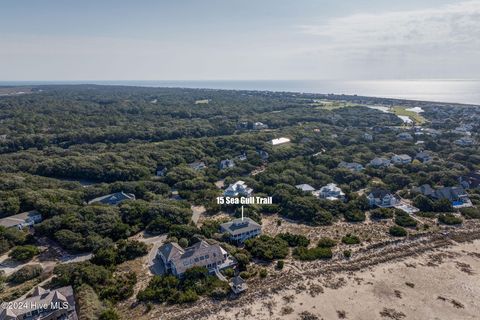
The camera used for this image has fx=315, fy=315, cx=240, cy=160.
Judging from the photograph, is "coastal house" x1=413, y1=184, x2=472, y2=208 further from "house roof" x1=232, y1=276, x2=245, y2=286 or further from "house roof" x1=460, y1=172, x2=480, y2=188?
"house roof" x1=232, y1=276, x2=245, y2=286

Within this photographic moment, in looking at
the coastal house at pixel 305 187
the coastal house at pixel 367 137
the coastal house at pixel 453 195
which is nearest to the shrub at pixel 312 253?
the coastal house at pixel 305 187

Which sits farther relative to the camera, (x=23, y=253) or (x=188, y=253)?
(x=23, y=253)

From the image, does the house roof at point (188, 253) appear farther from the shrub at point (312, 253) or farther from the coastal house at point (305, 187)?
the coastal house at point (305, 187)

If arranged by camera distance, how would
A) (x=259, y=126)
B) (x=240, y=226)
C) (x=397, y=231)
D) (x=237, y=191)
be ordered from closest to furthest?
(x=240, y=226), (x=397, y=231), (x=237, y=191), (x=259, y=126)

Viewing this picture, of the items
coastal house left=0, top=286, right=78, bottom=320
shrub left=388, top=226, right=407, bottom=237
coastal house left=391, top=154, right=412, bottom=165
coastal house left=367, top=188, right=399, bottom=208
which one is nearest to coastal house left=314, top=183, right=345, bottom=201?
coastal house left=367, top=188, right=399, bottom=208

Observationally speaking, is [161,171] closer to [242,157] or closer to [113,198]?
A: [113,198]

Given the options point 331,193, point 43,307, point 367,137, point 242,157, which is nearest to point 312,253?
point 331,193
